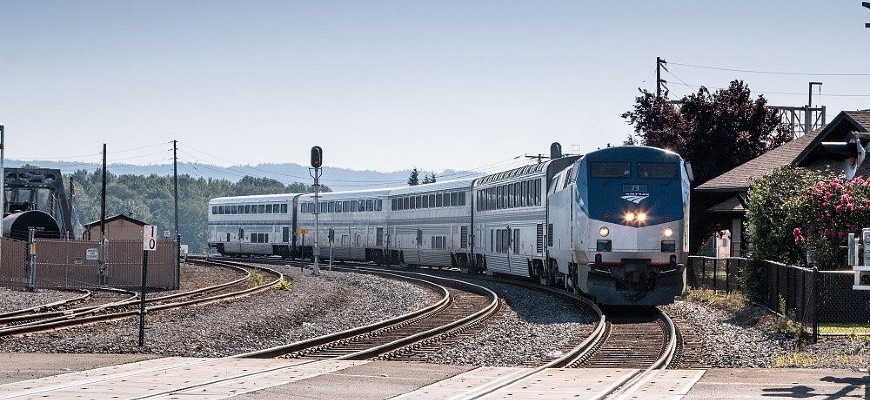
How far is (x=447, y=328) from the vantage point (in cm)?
2361

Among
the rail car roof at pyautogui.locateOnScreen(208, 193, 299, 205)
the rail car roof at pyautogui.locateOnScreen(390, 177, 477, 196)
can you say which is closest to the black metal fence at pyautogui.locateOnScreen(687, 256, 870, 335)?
the rail car roof at pyautogui.locateOnScreen(390, 177, 477, 196)

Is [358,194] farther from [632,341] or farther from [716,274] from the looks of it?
[632,341]

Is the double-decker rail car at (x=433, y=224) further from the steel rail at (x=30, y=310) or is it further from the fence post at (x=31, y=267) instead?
the steel rail at (x=30, y=310)

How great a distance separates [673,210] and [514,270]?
12.5 metres

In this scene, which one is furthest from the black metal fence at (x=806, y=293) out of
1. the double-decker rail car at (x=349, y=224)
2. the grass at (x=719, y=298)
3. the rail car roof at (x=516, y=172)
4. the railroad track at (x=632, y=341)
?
the double-decker rail car at (x=349, y=224)

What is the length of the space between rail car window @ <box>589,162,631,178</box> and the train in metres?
0.02

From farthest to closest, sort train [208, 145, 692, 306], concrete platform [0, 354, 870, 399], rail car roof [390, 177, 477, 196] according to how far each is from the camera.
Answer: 1. rail car roof [390, 177, 477, 196]
2. train [208, 145, 692, 306]
3. concrete platform [0, 354, 870, 399]

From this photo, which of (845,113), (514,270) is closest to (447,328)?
(514,270)

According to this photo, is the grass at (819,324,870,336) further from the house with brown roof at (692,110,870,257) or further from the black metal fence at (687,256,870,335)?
the house with brown roof at (692,110,870,257)

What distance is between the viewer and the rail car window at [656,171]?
91.2 ft

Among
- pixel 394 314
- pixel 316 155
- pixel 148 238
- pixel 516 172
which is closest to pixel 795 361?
pixel 148 238

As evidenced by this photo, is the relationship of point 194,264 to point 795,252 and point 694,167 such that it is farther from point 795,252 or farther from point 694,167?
point 795,252

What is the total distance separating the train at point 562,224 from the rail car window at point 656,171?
22mm

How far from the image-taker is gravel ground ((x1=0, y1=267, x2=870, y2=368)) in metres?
19.1
